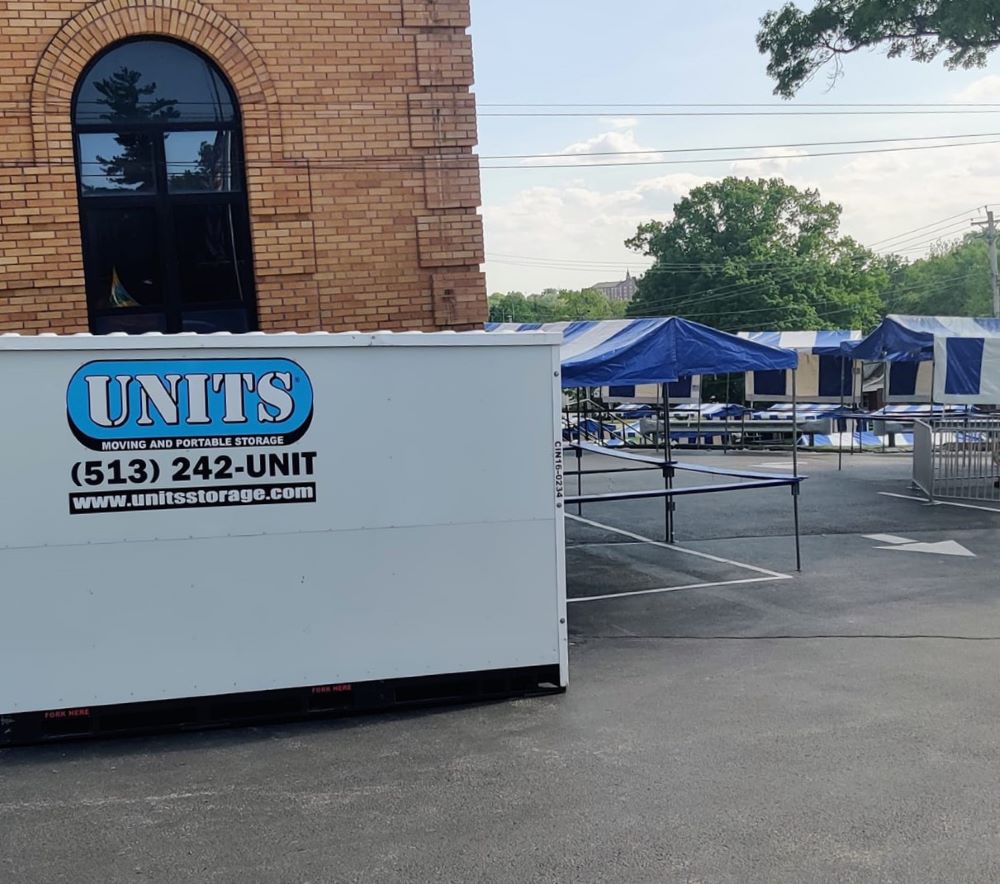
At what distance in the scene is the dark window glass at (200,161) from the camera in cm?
936

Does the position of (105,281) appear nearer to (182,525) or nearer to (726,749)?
(182,525)

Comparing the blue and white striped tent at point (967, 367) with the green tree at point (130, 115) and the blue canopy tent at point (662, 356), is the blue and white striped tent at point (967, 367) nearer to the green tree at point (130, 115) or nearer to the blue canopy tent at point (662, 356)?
the blue canopy tent at point (662, 356)

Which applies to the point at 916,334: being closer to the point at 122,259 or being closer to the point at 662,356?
the point at 662,356

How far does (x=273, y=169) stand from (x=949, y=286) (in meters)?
92.4

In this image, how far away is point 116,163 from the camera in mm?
9281

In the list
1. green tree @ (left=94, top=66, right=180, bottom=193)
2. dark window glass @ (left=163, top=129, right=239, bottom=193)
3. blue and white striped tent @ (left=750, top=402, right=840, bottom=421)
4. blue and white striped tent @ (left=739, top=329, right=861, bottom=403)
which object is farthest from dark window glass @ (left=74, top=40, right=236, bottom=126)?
blue and white striped tent @ (left=739, top=329, right=861, bottom=403)

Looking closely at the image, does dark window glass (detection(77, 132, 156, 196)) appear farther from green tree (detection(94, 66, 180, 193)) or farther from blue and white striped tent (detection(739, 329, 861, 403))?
blue and white striped tent (detection(739, 329, 861, 403))

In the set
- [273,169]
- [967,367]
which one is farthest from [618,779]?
[967,367]

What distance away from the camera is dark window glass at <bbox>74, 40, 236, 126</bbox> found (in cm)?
912

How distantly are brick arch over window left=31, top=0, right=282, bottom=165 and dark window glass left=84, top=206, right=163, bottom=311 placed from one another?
66cm

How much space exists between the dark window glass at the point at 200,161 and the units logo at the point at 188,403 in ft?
13.9

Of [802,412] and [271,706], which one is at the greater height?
[271,706]

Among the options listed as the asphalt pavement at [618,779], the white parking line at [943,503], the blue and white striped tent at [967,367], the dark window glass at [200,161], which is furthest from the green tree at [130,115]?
the blue and white striped tent at [967,367]

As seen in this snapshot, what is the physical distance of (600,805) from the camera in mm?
4711
